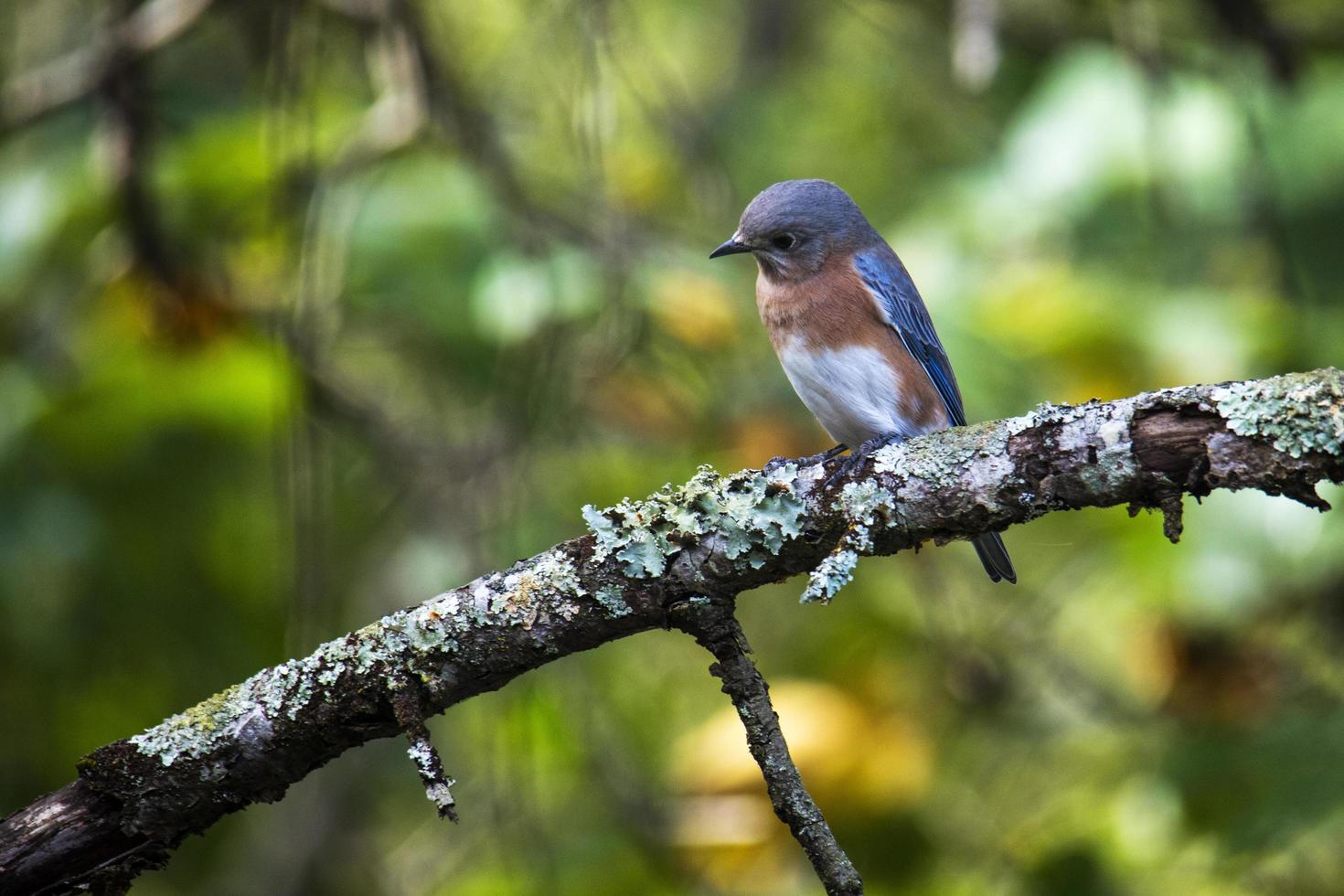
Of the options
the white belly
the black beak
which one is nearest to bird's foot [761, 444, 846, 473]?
the white belly

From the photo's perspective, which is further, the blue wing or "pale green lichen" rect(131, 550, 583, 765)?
the blue wing

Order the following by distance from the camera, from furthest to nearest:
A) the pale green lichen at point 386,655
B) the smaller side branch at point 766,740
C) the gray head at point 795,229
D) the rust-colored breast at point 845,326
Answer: the gray head at point 795,229 → the rust-colored breast at point 845,326 → the pale green lichen at point 386,655 → the smaller side branch at point 766,740

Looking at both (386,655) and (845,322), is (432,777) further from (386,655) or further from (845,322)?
(845,322)

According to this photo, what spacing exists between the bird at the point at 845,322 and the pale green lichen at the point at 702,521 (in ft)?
5.19

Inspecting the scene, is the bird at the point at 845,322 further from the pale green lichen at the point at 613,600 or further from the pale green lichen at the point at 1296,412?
the pale green lichen at the point at 1296,412

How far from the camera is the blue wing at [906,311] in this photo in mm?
4359

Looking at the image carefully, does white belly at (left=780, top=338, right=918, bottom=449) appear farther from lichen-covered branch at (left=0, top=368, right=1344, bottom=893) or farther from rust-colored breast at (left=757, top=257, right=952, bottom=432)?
lichen-covered branch at (left=0, top=368, right=1344, bottom=893)

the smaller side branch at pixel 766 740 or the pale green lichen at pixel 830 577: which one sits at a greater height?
the pale green lichen at pixel 830 577

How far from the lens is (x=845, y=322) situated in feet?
13.7

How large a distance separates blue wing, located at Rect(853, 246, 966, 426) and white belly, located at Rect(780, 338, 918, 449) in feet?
0.91

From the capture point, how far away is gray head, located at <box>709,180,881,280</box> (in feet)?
14.1

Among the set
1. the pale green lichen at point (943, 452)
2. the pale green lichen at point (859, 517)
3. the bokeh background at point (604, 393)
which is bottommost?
the bokeh background at point (604, 393)

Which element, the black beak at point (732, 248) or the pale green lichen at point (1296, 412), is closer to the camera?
the pale green lichen at point (1296, 412)

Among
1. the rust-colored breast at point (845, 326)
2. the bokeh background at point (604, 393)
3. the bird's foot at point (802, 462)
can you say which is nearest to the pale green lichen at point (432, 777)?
the bokeh background at point (604, 393)
